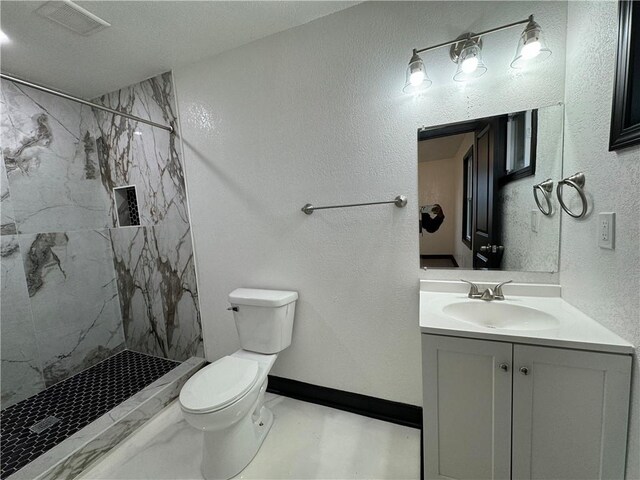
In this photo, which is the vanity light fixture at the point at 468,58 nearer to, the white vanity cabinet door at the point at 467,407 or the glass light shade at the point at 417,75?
the glass light shade at the point at 417,75

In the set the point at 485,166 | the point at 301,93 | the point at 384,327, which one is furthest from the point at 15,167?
the point at 485,166

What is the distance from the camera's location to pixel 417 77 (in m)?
1.27

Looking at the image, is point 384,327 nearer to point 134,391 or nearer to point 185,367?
point 185,367

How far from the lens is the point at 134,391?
6.26 ft

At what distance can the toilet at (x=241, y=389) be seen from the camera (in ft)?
4.02

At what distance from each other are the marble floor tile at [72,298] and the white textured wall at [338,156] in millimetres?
1144

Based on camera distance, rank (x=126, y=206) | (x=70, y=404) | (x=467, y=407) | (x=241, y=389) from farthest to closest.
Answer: (x=126, y=206) → (x=70, y=404) → (x=241, y=389) → (x=467, y=407)

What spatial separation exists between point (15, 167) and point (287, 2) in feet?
7.25

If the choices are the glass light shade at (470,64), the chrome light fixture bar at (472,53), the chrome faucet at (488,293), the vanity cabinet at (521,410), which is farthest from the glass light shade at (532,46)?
the vanity cabinet at (521,410)

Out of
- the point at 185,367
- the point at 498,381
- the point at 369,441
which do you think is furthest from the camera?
the point at 185,367

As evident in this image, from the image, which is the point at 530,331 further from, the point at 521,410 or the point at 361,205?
the point at 361,205

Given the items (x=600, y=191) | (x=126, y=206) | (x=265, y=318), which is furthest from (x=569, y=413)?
(x=126, y=206)

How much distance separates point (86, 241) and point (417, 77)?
2787 millimetres

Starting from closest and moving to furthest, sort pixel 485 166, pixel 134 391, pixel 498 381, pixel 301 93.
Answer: pixel 498 381
pixel 485 166
pixel 301 93
pixel 134 391
